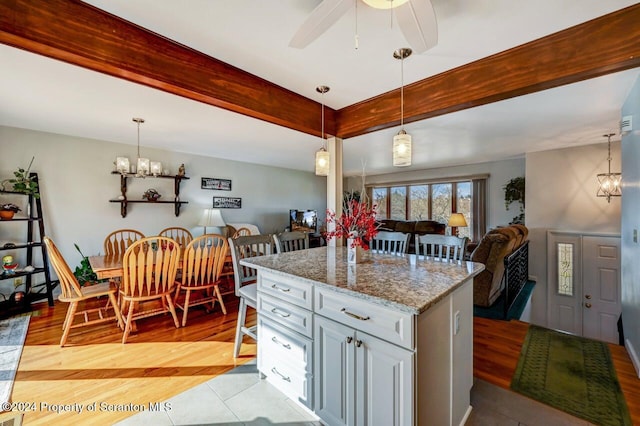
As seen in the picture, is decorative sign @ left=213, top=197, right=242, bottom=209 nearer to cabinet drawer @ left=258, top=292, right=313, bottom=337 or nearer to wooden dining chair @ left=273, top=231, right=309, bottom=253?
wooden dining chair @ left=273, top=231, right=309, bottom=253

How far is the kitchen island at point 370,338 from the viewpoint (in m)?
1.22

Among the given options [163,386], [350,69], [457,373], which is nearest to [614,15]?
[350,69]

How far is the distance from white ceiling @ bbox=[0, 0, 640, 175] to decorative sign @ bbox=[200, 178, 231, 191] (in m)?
0.89

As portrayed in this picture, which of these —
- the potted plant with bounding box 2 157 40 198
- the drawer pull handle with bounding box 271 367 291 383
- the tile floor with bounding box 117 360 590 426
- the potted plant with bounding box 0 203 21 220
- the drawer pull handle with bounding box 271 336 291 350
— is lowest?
the tile floor with bounding box 117 360 590 426

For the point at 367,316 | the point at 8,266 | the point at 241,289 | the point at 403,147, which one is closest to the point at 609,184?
the point at 403,147

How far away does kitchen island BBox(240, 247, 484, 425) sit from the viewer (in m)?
1.22

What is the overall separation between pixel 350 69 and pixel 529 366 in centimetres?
277

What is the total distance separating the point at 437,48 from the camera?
6.19 ft

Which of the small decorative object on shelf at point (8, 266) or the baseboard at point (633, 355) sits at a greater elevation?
the small decorative object on shelf at point (8, 266)

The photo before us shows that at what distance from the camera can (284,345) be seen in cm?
178

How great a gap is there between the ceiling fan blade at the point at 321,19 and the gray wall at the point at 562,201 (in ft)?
17.0

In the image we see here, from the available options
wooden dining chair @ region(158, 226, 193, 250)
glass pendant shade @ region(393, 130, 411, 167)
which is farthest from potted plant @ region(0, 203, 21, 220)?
glass pendant shade @ region(393, 130, 411, 167)

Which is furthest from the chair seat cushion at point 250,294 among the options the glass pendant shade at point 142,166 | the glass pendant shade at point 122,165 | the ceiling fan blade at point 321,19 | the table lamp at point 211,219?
the table lamp at point 211,219

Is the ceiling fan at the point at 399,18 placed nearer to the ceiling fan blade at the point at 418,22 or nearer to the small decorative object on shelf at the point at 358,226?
the ceiling fan blade at the point at 418,22
